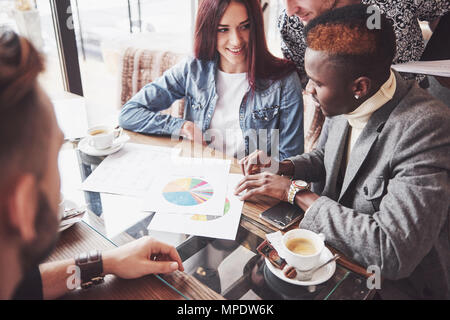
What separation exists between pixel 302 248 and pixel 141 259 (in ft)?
Answer: 1.28

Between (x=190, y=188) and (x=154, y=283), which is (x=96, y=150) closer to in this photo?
(x=190, y=188)

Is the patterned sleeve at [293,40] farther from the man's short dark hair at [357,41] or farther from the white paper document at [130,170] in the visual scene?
the white paper document at [130,170]

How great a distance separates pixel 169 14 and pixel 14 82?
15.7ft

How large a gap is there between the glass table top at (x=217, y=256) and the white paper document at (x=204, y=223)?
18mm

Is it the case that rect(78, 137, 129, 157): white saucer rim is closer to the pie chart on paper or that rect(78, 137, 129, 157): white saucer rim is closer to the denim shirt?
the denim shirt

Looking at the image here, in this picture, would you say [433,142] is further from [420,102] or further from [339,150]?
[339,150]

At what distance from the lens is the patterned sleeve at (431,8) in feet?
5.26

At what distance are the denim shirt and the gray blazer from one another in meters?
0.63

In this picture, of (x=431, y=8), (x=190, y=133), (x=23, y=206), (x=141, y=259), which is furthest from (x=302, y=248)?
(x=431, y=8)

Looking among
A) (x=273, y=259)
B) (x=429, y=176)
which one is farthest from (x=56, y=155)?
(x=429, y=176)

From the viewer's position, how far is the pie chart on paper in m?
1.06


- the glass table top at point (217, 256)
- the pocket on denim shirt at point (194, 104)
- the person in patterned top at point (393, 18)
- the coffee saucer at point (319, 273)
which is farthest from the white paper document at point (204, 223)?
the person in patterned top at point (393, 18)
